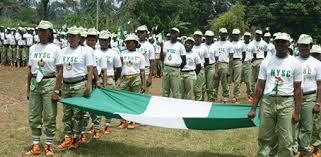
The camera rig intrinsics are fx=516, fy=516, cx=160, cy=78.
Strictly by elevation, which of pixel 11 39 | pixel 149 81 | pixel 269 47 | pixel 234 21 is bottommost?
pixel 149 81

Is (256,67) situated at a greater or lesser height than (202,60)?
lesser

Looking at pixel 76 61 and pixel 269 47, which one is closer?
pixel 76 61

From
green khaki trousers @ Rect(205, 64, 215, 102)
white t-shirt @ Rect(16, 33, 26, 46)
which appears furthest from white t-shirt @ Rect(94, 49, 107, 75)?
white t-shirt @ Rect(16, 33, 26, 46)

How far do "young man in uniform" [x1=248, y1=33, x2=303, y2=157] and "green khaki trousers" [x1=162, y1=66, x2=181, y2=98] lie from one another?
5.27 metres

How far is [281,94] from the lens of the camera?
24.5ft

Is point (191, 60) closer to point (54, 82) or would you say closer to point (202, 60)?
point (202, 60)

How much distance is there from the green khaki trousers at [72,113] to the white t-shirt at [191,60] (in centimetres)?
444

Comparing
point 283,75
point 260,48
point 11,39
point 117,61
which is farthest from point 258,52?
point 11,39

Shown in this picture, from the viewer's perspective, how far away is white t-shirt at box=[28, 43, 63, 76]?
8.72 meters

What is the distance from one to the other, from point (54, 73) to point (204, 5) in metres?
62.9

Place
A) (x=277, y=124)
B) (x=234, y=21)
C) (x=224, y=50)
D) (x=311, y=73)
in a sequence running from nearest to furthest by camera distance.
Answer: (x=277, y=124), (x=311, y=73), (x=224, y=50), (x=234, y=21)

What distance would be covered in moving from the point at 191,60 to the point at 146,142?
11.9 feet

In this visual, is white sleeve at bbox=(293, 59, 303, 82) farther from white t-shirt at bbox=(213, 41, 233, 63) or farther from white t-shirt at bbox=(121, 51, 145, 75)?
white t-shirt at bbox=(213, 41, 233, 63)

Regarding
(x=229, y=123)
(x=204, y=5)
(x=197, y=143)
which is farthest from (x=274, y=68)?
(x=204, y=5)
